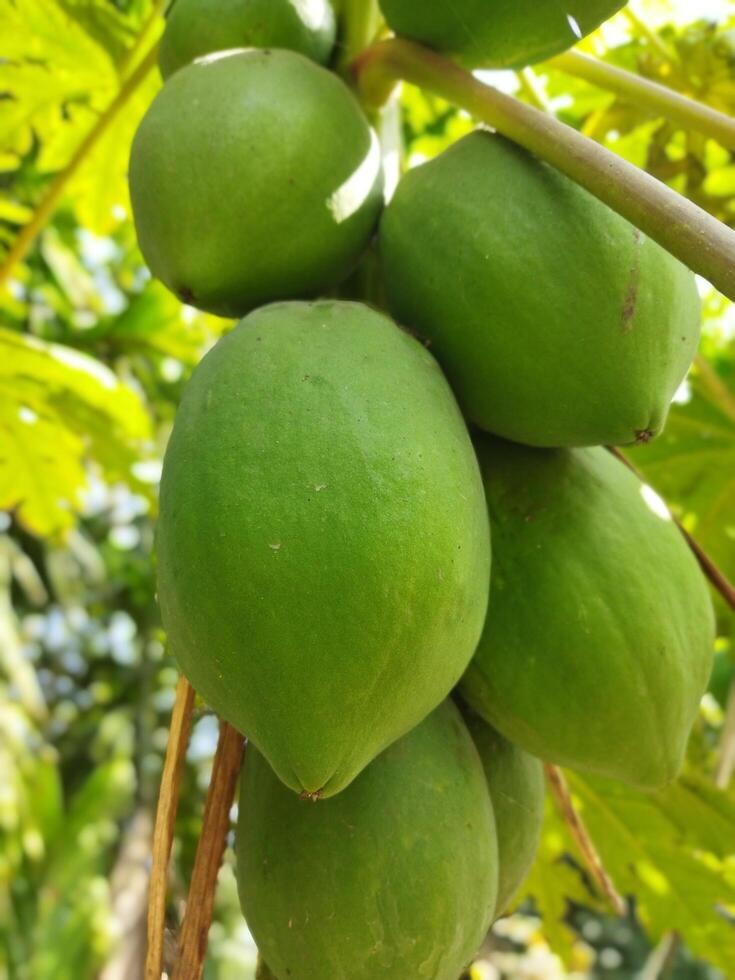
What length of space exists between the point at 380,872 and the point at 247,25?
104cm

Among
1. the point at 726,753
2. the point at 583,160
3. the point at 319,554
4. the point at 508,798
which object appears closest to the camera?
the point at 319,554

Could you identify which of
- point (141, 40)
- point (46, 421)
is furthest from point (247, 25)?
point (46, 421)

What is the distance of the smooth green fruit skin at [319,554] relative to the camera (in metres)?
0.88

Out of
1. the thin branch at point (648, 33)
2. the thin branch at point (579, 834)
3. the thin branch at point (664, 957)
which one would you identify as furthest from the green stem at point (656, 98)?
the thin branch at point (664, 957)

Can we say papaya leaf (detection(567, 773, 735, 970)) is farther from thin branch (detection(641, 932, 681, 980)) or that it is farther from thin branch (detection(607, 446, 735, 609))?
thin branch (detection(607, 446, 735, 609))

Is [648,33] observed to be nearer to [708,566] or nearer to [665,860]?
[708,566]

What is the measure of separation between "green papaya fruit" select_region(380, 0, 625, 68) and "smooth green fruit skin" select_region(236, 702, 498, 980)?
0.77 meters

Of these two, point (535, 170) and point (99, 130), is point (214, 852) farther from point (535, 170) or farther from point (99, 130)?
point (99, 130)

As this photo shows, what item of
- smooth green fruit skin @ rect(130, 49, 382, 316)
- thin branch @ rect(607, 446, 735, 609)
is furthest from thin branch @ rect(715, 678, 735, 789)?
smooth green fruit skin @ rect(130, 49, 382, 316)

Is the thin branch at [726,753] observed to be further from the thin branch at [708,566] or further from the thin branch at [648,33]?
the thin branch at [648,33]

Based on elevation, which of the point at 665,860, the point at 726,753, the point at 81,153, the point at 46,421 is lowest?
the point at 46,421

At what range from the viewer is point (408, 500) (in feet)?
3.01

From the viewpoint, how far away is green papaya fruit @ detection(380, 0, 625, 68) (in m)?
1.18

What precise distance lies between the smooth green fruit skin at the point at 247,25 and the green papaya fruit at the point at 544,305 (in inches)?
14.9
